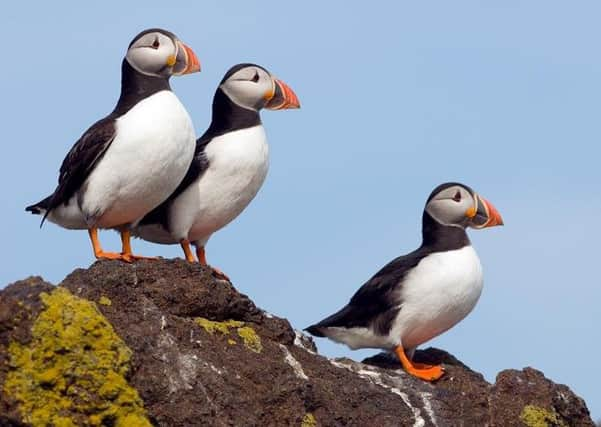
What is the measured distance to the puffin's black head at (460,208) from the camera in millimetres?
10805

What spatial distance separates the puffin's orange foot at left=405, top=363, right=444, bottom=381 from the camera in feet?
31.7

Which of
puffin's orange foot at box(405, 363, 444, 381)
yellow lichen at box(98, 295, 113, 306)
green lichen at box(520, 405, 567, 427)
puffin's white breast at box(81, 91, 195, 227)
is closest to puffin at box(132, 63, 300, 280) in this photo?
puffin's white breast at box(81, 91, 195, 227)

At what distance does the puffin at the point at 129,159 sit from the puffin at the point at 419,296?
1.68 meters

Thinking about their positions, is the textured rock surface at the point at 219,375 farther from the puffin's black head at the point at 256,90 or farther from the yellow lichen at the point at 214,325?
the puffin's black head at the point at 256,90

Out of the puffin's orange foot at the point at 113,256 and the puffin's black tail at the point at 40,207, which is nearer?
the puffin's orange foot at the point at 113,256

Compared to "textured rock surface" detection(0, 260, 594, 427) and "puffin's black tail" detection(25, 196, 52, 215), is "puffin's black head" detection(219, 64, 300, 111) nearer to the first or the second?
"puffin's black tail" detection(25, 196, 52, 215)

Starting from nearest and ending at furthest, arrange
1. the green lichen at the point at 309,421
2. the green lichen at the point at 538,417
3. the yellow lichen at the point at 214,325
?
the green lichen at the point at 309,421, the yellow lichen at the point at 214,325, the green lichen at the point at 538,417

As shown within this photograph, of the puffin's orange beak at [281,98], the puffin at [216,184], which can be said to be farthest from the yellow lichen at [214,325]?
the puffin's orange beak at [281,98]

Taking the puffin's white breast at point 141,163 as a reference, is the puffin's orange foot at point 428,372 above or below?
below

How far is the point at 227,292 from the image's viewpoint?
8.83m

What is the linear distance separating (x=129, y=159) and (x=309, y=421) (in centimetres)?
259

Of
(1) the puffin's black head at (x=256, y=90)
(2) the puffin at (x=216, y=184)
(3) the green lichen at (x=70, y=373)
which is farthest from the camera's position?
(1) the puffin's black head at (x=256, y=90)

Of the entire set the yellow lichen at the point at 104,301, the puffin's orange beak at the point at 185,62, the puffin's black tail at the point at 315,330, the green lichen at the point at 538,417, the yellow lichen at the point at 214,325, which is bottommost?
the green lichen at the point at 538,417

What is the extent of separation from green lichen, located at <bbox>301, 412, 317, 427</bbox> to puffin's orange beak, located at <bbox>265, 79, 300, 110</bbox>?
3.70 m
